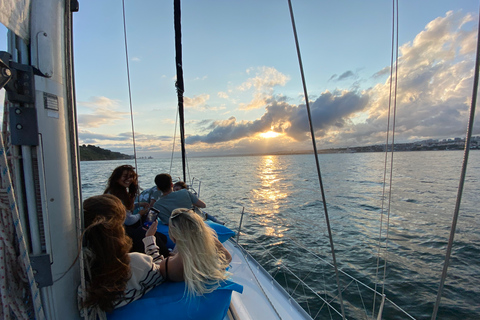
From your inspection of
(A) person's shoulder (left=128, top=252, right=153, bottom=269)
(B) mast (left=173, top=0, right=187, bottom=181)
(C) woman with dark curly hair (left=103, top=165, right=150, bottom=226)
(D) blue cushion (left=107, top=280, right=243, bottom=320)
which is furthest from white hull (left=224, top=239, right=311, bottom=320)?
(B) mast (left=173, top=0, right=187, bottom=181)

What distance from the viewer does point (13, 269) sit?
0.98 m

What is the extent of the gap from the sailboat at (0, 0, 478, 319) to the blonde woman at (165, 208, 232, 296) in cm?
54

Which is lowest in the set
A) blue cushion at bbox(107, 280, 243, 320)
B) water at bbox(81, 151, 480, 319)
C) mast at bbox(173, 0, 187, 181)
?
water at bbox(81, 151, 480, 319)

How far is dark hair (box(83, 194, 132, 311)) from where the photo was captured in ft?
3.85

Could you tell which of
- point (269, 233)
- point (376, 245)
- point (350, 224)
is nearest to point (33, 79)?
point (269, 233)

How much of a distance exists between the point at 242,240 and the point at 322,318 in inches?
121

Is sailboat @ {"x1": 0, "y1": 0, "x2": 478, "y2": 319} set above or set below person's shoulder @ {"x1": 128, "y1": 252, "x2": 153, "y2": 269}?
above

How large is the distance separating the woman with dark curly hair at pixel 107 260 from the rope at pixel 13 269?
216mm

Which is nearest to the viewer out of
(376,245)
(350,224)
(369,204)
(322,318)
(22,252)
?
(22,252)

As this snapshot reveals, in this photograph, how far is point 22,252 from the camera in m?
0.91

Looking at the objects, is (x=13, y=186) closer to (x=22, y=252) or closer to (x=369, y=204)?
(x=22, y=252)

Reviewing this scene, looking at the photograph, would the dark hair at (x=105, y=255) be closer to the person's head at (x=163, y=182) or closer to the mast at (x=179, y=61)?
the person's head at (x=163, y=182)

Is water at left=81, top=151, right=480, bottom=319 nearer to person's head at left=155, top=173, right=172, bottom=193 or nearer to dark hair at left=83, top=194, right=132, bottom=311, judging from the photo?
person's head at left=155, top=173, right=172, bottom=193

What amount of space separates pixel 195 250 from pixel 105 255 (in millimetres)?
494
